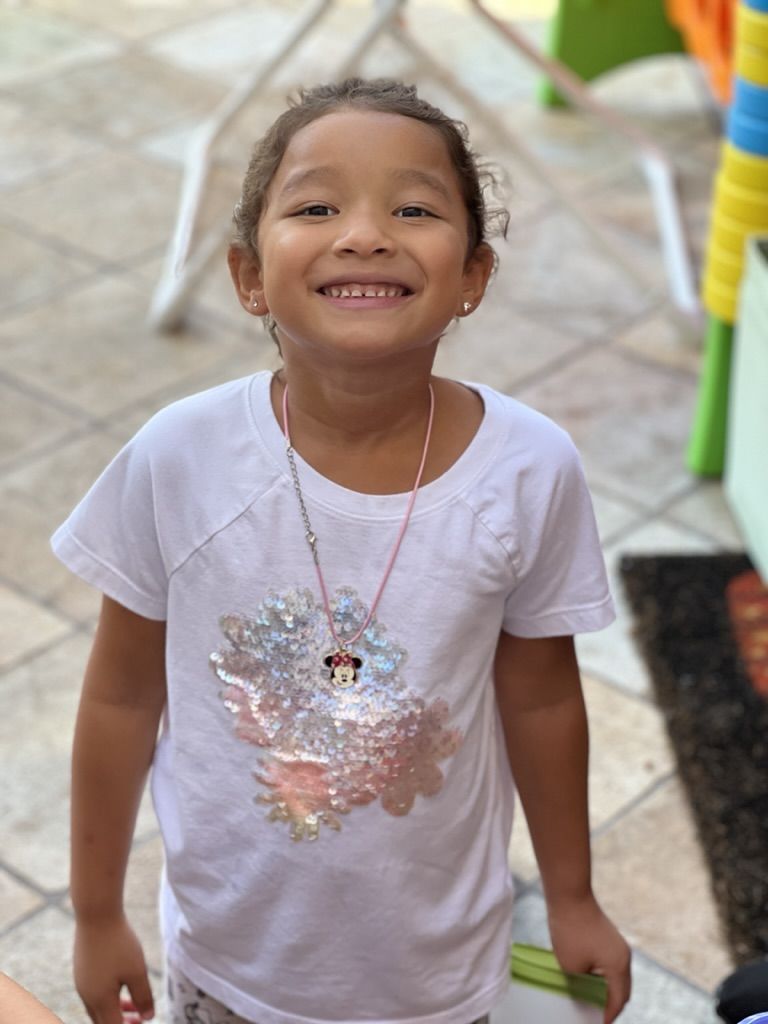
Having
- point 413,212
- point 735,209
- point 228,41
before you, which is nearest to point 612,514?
point 735,209

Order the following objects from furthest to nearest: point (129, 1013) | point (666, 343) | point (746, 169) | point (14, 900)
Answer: point (666, 343)
point (746, 169)
point (14, 900)
point (129, 1013)

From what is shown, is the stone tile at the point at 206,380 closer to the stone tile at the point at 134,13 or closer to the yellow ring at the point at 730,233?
the yellow ring at the point at 730,233

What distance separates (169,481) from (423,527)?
0.68ft

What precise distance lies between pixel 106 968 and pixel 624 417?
7.15 feet

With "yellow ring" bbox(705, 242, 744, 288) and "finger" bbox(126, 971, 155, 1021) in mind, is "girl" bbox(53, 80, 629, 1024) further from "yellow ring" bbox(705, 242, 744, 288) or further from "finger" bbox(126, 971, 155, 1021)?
"yellow ring" bbox(705, 242, 744, 288)

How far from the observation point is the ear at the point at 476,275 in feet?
4.26

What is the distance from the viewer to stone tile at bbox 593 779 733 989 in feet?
6.95

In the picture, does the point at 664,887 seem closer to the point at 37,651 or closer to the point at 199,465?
the point at 37,651

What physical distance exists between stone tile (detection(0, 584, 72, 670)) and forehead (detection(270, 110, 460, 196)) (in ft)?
5.24

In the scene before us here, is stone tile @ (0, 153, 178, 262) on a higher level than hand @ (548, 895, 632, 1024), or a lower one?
lower

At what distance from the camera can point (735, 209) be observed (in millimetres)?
2941

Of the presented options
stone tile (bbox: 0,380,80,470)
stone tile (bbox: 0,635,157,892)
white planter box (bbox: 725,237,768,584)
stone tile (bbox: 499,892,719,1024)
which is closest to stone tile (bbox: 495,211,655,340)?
white planter box (bbox: 725,237,768,584)

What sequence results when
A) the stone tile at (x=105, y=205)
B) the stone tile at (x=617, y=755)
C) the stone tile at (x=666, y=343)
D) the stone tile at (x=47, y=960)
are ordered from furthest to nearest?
the stone tile at (x=105, y=205) < the stone tile at (x=666, y=343) < the stone tile at (x=617, y=755) < the stone tile at (x=47, y=960)

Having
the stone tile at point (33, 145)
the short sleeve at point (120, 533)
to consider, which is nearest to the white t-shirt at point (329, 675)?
the short sleeve at point (120, 533)
